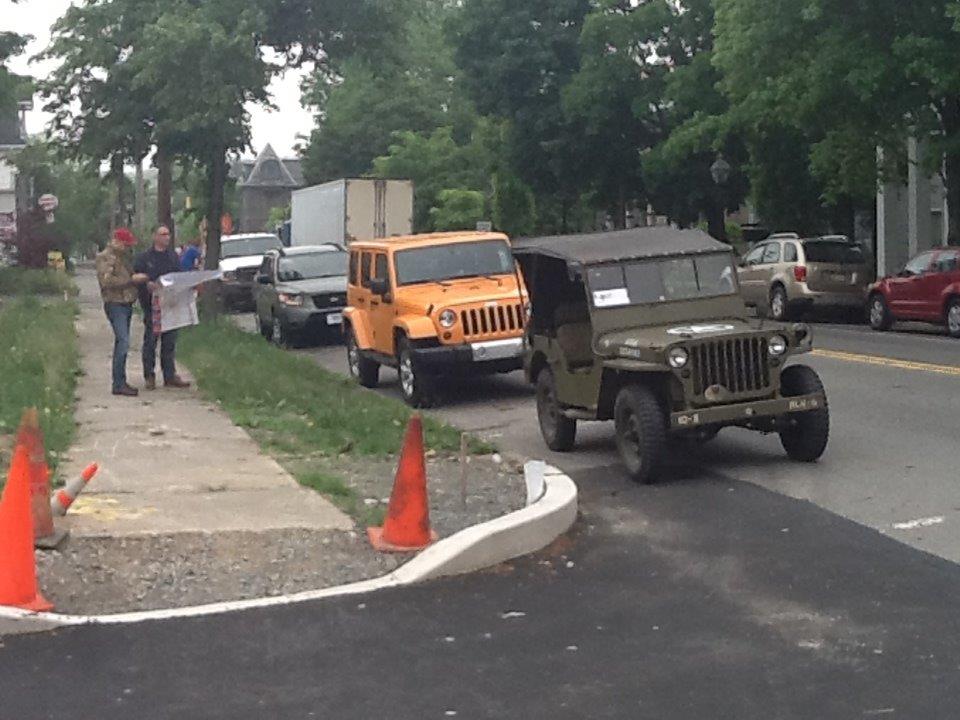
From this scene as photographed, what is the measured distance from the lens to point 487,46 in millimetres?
47312

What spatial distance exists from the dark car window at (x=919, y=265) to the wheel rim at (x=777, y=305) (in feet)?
12.8

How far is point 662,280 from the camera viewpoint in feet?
40.4

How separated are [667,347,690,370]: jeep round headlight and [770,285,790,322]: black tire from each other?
20203 millimetres

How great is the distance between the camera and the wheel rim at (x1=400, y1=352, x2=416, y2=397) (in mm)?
16734

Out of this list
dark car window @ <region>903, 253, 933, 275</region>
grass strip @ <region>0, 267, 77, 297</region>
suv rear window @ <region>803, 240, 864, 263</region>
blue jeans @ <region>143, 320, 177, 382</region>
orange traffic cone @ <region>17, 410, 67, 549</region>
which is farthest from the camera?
grass strip @ <region>0, 267, 77, 297</region>

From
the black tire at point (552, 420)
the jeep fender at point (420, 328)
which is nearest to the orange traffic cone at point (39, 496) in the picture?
the black tire at point (552, 420)

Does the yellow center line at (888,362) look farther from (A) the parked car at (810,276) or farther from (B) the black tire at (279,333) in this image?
(A) the parked car at (810,276)

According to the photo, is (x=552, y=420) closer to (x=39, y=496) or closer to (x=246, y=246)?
(x=39, y=496)

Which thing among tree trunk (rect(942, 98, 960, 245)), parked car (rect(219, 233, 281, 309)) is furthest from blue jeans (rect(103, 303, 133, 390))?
parked car (rect(219, 233, 281, 309))

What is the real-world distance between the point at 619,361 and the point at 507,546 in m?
3.12

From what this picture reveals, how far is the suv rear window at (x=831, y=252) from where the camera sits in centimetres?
3073

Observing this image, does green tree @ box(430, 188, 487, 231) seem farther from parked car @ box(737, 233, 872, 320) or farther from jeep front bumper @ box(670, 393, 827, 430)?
jeep front bumper @ box(670, 393, 827, 430)

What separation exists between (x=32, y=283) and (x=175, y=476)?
119ft

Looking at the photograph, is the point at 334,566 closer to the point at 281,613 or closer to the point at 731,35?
the point at 281,613
